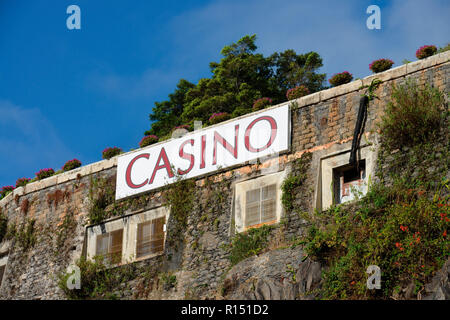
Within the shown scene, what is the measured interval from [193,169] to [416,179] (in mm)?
5539

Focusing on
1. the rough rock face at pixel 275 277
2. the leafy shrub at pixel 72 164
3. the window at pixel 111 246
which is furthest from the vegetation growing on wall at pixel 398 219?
the leafy shrub at pixel 72 164

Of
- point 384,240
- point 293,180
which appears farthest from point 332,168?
point 384,240

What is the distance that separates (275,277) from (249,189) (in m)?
2.67

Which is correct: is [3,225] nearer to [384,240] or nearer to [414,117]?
[384,240]

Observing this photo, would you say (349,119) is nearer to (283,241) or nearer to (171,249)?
(283,241)

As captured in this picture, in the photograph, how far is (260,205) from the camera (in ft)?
64.5

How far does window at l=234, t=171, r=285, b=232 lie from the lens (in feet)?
63.9

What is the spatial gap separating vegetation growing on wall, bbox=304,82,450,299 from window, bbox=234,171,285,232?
1169 millimetres

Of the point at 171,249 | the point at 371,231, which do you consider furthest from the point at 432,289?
the point at 171,249

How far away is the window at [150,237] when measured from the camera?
20.8m

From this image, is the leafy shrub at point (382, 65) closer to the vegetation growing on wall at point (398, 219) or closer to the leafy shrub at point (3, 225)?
the vegetation growing on wall at point (398, 219)

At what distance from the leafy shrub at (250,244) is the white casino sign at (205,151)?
1826mm
